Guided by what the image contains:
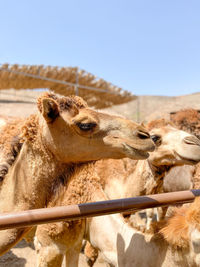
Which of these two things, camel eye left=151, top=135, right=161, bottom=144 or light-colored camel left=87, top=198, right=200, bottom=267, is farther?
camel eye left=151, top=135, right=161, bottom=144

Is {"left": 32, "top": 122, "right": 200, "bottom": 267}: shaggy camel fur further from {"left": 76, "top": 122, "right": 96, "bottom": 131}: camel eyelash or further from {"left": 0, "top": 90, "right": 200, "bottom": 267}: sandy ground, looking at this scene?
{"left": 0, "top": 90, "right": 200, "bottom": 267}: sandy ground

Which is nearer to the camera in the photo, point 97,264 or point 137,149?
point 137,149

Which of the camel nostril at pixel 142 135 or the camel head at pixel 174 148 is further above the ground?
the camel nostril at pixel 142 135

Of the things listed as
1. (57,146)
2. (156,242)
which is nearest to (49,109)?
(57,146)

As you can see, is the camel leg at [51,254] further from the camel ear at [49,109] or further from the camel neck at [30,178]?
the camel ear at [49,109]

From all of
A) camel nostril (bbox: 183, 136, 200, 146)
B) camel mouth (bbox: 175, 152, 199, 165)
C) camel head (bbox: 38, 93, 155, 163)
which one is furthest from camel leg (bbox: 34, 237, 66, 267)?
camel nostril (bbox: 183, 136, 200, 146)

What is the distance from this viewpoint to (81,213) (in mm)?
1293

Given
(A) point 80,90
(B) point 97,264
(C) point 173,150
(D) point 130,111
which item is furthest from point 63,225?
(D) point 130,111

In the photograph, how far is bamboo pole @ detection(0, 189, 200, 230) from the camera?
3.84 feet

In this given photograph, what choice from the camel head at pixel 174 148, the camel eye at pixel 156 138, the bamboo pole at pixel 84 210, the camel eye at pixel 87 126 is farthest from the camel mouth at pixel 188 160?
the camel eye at pixel 87 126

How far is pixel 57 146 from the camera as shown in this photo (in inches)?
69.4

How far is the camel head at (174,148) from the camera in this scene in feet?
8.68

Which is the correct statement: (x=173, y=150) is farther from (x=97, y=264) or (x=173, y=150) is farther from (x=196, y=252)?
(x=97, y=264)

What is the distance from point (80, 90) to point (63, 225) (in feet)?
25.9
